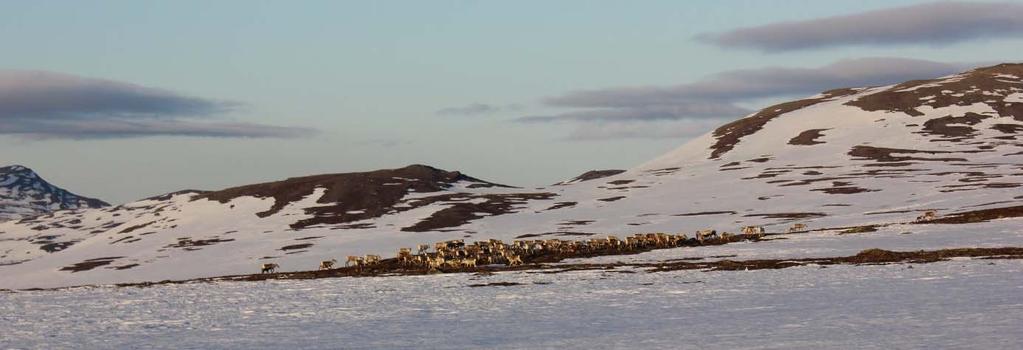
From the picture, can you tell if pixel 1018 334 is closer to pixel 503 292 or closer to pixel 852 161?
pixel 503 292

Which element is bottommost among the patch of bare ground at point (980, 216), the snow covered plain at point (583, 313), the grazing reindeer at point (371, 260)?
the snow covered plain at point (583, 313)

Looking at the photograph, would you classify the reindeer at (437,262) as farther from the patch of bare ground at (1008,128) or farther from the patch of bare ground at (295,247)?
the patch of bare ground at (1008,128)

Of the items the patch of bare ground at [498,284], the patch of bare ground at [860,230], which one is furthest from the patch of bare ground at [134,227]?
the patch of bare ground at [498,284]

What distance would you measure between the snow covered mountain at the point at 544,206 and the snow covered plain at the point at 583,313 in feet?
105

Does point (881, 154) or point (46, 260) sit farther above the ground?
point (881, 154)

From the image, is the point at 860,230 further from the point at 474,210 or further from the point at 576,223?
the point at 474,210

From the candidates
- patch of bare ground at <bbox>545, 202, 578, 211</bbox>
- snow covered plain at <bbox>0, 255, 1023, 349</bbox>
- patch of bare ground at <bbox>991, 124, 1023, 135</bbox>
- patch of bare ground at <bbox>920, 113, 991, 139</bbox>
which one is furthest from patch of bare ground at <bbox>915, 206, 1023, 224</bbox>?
patch of bare ground at <bbox>991, 124, 1023, 135</bbox>

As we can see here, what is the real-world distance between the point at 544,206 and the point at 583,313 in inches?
4263

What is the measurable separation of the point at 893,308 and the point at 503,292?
59.4 feet

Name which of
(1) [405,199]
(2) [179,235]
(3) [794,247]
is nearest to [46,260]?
(2) [179,235]

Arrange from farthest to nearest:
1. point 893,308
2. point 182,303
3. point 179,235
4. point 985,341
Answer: point 179,235 → point 182,303 → point 893,308 → point 985,341

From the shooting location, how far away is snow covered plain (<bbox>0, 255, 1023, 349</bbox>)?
26938 millimetres

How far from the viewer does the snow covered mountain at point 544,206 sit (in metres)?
105

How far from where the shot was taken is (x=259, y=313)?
126ft
